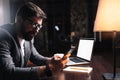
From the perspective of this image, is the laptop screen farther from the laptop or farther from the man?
the man

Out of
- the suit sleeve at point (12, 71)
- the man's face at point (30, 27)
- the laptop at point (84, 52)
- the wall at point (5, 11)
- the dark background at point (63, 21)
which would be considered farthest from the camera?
the dark background at point (63, 21)

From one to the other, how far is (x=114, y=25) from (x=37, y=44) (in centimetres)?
641

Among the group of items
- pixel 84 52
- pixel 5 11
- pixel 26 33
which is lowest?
pixel 84 52

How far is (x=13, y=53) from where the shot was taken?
5.11 ft

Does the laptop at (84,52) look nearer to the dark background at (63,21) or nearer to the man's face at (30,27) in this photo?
the man's face at (30,27)

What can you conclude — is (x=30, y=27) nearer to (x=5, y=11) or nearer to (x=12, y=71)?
(x=12, y=71)

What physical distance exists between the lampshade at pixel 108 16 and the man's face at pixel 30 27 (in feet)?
1.39

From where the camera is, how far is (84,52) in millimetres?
2432

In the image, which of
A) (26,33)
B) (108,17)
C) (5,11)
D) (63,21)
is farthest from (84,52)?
(63,21)

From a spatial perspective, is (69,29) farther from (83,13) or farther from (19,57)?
(19,57)

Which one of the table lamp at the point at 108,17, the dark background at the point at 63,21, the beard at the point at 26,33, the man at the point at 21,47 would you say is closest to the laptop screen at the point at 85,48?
the table lamp at the point at 108,17

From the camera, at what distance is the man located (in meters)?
1.38

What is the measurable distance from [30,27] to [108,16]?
0.54 meters

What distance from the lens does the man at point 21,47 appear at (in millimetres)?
1375
